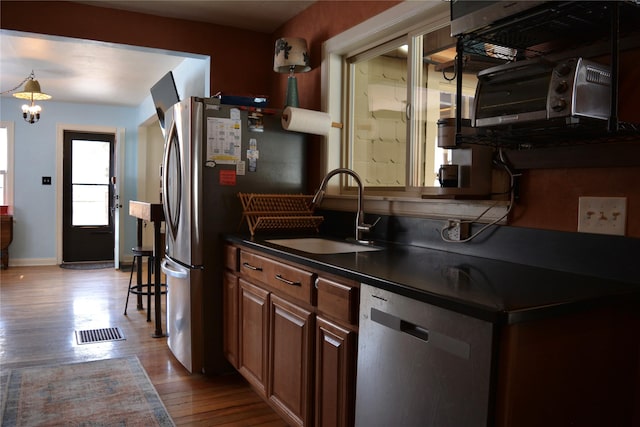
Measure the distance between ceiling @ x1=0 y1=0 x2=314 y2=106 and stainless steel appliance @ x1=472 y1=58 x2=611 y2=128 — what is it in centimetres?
198

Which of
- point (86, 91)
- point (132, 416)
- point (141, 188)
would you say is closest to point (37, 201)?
point (141, 188)

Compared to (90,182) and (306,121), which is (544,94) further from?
(90,182)

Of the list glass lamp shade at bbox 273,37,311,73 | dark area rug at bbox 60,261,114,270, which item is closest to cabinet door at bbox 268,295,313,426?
glass lamp shade at bbox 273,37,311,73

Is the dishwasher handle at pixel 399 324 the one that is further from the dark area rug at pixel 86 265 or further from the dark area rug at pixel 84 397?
the dark area rug at pixel 86 265

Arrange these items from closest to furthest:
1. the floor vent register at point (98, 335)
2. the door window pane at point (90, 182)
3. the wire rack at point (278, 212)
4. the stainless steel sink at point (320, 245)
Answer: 1. the stainless steel sink at point (320, 245)
2. the wire rack at point (278, 212)
3. the floor vent register at point (98, 335)
4. the door window pane at point (90, 182)

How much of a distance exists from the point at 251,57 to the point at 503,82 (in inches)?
102

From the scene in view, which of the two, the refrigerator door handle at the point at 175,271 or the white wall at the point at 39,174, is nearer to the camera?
the refrigerator door handle at the point at 175,271

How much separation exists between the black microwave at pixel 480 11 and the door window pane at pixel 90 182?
7.11 metres

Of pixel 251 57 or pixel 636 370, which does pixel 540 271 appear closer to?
pixel 636 370

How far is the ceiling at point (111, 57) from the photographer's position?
3281mm

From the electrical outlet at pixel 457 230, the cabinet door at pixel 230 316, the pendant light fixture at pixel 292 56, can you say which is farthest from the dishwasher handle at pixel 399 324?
the pendant light fixture at pixel 292 56

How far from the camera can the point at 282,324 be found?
6.86 ft

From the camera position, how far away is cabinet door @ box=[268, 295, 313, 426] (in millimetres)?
1889

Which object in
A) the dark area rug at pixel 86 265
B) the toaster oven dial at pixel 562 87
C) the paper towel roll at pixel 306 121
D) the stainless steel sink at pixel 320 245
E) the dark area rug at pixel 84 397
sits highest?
the paper towel roll at pixel 306 121
